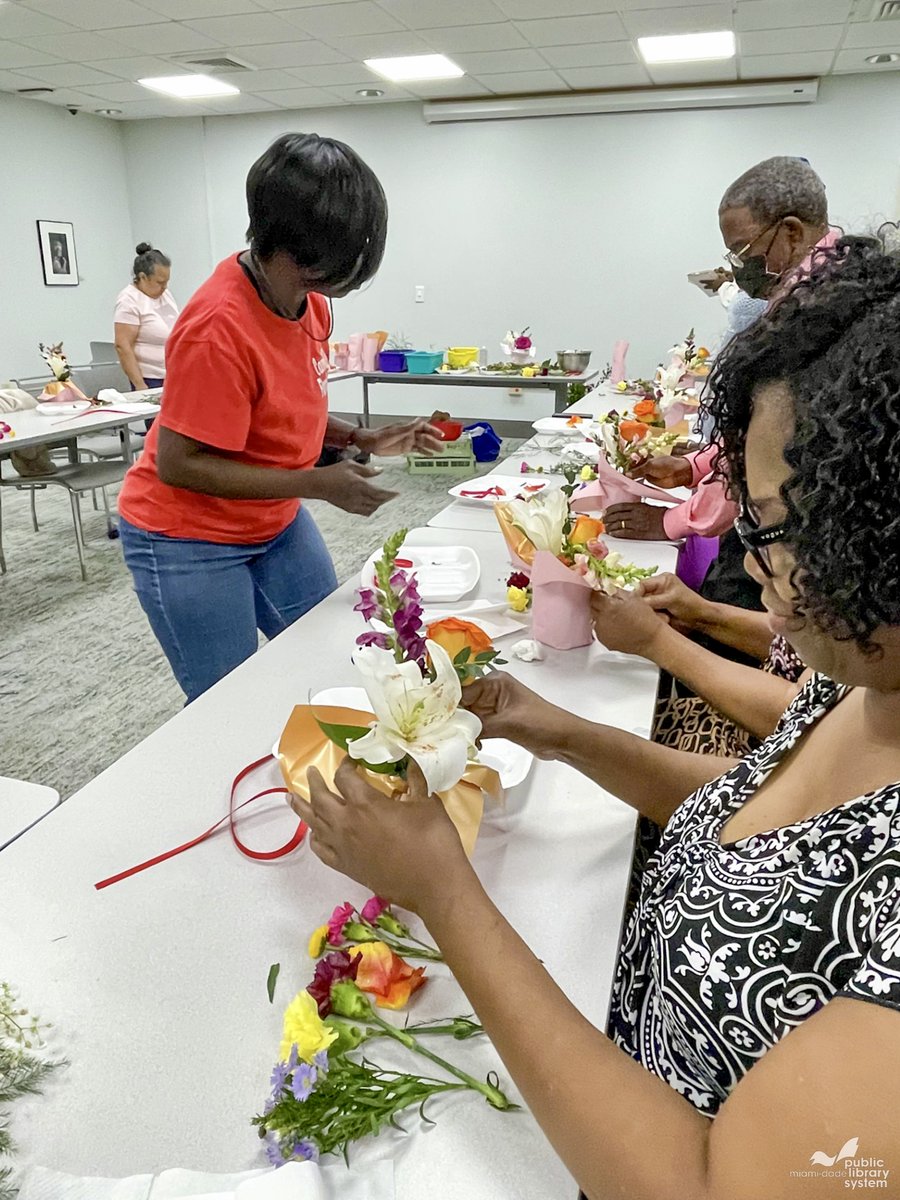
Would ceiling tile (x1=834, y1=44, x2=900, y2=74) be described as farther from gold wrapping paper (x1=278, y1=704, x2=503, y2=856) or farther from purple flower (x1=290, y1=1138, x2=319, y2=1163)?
purple flower (x1=290, y1=1138, x2=319, y2=1163)

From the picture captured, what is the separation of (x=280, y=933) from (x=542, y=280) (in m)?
8.02

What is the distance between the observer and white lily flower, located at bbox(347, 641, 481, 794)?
796 millimetres

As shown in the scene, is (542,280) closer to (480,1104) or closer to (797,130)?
(797,130)

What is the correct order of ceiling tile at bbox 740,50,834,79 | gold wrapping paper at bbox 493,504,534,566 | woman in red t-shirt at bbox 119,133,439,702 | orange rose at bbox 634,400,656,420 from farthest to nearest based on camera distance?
ceiling tile at bbox 740,50,834,79, orange rose at bbox 634,400,656,420, gold wrapping paper at bbox 493,504,534,566, woman in red t-shirt at bbox 119,133,439,702

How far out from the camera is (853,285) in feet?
2.10

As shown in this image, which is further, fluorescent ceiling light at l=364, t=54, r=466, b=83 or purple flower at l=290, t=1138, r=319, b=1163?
fluorescent ceiling light at l=364, t=54, r=466, b=83

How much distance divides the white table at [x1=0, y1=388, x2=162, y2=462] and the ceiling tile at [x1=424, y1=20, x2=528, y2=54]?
3189mm

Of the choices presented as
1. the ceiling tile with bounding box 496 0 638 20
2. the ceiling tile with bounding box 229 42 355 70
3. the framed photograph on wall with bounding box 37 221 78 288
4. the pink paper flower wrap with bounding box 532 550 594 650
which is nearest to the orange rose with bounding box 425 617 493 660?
the pink paper flower wrap with bounding box 532 550 594 650

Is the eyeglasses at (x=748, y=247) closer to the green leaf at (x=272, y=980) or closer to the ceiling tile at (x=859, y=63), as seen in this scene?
the green leaf at (x=272, y=980)

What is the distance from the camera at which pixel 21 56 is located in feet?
20.1

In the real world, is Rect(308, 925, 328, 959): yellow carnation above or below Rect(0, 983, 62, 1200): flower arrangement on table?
above

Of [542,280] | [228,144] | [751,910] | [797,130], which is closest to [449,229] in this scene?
[542,280]

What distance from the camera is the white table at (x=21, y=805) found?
1.31m

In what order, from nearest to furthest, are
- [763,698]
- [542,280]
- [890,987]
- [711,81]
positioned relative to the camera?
[890,987] < [763,698] < [711,81] < [542,280]
